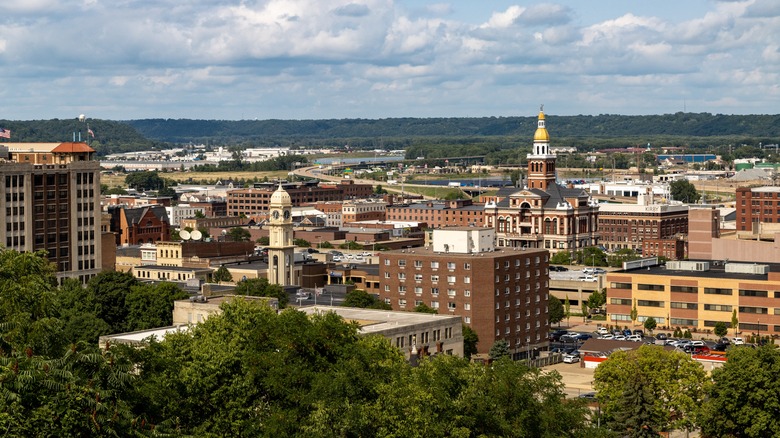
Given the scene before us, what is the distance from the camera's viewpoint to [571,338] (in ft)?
434

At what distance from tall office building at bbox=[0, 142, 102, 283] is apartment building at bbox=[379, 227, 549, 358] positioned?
1130 inches

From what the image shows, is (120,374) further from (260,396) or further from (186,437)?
(260,396)

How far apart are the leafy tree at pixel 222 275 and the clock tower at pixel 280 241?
13088mm

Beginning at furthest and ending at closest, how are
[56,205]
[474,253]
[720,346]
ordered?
[56,205]
[720,346]
[474,253]

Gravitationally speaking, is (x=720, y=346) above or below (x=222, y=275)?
below

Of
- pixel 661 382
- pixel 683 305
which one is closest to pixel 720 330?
pixel 683 305

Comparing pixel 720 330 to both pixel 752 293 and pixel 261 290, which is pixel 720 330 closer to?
pixel 752 293

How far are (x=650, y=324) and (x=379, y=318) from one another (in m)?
42.3

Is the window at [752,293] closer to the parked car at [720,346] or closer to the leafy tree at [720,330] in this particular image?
the leafy tree at [720,330]

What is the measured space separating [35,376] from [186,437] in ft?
21.3

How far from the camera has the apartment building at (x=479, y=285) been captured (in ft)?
385

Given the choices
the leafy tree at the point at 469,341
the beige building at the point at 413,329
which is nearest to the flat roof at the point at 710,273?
the leafy tree at the point at 469,341

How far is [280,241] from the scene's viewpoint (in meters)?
135

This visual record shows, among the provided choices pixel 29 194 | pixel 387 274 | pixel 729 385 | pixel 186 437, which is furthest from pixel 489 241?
pixel 186 437
